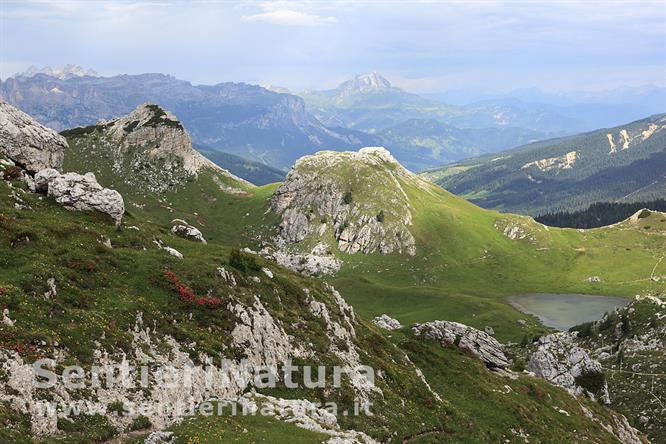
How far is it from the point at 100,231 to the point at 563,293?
622 ft

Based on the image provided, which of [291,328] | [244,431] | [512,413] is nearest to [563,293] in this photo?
[512,413]

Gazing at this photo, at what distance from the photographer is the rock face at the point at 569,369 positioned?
3189 inches

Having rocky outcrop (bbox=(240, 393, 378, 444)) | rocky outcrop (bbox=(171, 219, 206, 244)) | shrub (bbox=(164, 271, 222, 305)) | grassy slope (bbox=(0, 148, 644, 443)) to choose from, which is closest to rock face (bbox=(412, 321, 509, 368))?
grassy slope (bbox=(0, 148, 644, 443))

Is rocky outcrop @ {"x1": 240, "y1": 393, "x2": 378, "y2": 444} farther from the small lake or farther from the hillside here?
the small lake

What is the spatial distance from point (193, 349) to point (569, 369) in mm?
71055

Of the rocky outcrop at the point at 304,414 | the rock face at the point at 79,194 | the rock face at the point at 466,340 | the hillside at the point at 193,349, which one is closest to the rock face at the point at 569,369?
the hillside at the point at 193,349

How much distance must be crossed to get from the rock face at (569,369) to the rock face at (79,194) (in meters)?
70.7

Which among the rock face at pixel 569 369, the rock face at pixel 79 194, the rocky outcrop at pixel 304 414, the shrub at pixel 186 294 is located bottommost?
the rock face at pixel 569 369

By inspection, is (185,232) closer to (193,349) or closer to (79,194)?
(79,194)

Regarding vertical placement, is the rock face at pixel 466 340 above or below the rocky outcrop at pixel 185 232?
below

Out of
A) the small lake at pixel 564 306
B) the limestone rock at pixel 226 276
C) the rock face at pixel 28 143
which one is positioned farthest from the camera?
the small lake at pixel 564 306

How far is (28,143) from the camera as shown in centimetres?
7044

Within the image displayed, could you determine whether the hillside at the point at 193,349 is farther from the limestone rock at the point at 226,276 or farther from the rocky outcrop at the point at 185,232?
the rocky outcrop at the point at 185,232

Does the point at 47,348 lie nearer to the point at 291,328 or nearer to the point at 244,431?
the point at 244,431
